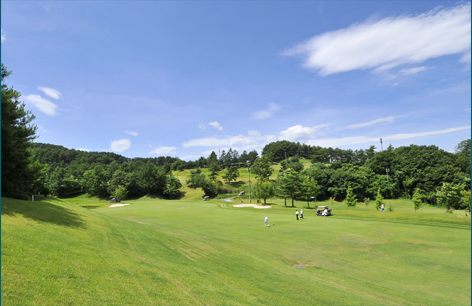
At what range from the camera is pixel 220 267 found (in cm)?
1338

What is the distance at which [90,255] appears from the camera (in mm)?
9555

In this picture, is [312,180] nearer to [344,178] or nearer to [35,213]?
[344,178]

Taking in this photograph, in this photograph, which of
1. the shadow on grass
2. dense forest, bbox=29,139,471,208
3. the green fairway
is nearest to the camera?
the green fairway

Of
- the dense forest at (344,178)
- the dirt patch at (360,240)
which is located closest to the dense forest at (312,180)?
the dense forest at (344,178)

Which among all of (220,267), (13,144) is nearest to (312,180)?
(220,267)

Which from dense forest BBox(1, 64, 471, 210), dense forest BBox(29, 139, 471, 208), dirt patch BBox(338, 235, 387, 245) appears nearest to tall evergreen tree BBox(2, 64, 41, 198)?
dense forest BBox(1, 64, 471, 210)

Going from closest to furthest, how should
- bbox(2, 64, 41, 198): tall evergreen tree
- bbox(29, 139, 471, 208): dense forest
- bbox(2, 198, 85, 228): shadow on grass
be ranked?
bbox(2, 198, 85, 228): shadow on grass → bbox(2, 64, 41, 198): tall evergreen tree → bbox(29, 139, 471, 208): dense forest

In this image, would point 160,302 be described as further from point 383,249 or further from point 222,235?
point 383,249

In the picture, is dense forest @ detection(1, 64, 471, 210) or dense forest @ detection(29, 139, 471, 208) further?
dense forest @ detection(29, 139, 471, 208)

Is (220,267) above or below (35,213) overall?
below

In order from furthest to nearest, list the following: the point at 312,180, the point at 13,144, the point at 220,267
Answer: the point at 312,180 → the point at 13,144 → the point at 220,267

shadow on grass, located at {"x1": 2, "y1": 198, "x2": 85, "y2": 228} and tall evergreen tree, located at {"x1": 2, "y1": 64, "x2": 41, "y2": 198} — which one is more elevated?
tall evergreen tree, located at {"x1": 2, "y1": 64, "x2": 41, "y2": 198}

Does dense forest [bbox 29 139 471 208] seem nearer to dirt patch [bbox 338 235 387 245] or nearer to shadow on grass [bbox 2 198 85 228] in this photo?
dirt patch [bbox 338 235 387 245]

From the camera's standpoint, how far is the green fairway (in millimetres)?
7227
